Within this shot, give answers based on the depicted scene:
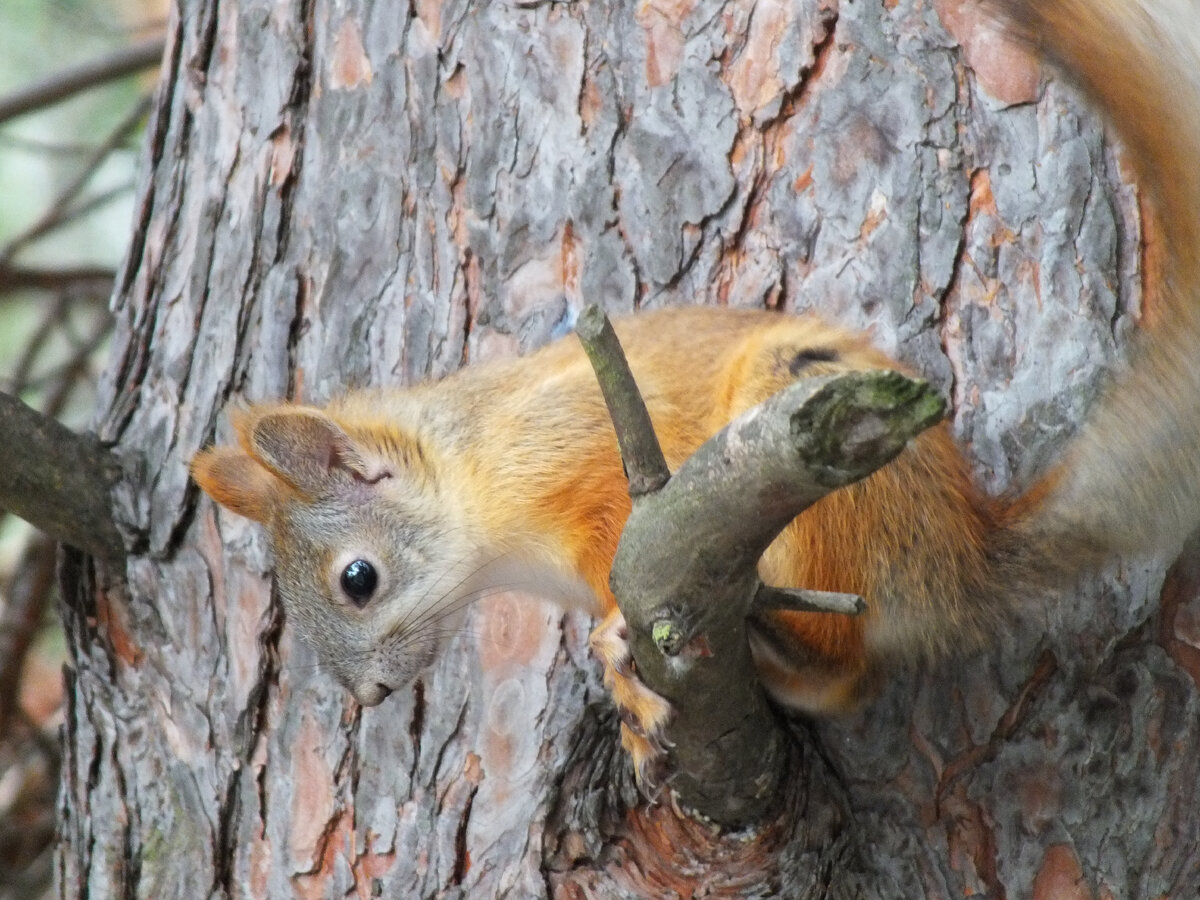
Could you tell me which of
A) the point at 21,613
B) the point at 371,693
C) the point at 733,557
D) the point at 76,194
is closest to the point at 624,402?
the point at 733,557

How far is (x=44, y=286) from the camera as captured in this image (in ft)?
9.59

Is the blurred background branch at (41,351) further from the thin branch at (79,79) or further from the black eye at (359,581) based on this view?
the black eye at (359,581)

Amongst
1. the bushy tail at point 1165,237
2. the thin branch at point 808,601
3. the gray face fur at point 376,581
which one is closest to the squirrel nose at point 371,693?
the gray face fur at point 376,581

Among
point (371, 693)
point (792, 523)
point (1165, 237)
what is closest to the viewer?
point (1165, 237)

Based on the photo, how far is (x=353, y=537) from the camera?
1.84 metres

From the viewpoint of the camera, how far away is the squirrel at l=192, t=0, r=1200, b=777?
131cm

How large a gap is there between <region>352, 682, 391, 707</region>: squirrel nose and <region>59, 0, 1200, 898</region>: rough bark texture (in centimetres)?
14

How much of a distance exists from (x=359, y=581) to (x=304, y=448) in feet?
0.63

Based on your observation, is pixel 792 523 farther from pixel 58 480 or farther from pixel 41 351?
pixel 41 351

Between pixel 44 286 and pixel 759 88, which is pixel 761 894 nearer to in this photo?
pixel 759 88

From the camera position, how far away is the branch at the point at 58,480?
72.7 inches

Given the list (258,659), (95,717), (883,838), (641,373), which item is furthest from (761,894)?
(95,717)

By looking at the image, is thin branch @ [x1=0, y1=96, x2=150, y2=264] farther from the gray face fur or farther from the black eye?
the black eye

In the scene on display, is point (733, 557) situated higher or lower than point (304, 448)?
higher
